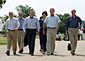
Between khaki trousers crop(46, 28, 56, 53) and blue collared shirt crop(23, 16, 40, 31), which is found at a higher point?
blue collared shirt crop(23, 16, 40, 31)

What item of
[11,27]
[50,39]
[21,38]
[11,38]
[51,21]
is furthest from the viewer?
[21,38]

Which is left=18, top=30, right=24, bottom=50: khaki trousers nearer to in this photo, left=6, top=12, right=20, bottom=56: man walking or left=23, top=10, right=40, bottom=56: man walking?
left=6, top=12, right=20, bottom=56: man walking

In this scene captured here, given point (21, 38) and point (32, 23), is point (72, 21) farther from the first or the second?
point (21, 38)

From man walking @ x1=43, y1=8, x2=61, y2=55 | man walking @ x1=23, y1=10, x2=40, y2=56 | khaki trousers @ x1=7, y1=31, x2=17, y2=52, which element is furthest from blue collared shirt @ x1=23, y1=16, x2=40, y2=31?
khaki trousers @ x1=7, y1=31, x2=17, y2=52

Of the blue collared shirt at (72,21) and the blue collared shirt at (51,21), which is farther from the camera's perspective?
the blue collared shirt at (72,21)

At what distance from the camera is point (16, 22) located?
14891 mm

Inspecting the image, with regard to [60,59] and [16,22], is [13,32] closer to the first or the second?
[16,22]

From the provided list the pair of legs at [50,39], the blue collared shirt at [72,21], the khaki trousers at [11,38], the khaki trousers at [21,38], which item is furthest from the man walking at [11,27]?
the blue collared shirt at [72,21]

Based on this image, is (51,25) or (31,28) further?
(31,28)

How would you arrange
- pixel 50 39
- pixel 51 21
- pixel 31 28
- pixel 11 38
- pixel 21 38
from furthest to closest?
pixel 21 38, pixel 11 38, pixel 31 28, pixel 50 39, pixel 51 21

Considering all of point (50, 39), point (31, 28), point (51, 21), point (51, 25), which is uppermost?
point (51, 21)

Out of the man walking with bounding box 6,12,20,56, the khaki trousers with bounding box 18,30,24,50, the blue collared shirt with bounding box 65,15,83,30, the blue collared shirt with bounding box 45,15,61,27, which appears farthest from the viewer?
the khaki trousers with bounding box 18,30,24,50

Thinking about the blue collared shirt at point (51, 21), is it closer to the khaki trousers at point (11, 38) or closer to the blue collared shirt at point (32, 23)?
the blue collared shirt at point (32, 23)

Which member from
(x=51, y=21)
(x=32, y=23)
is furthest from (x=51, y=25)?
(x=32, y=23)
